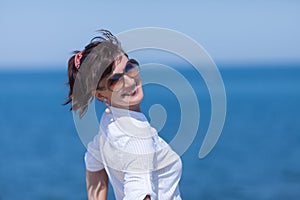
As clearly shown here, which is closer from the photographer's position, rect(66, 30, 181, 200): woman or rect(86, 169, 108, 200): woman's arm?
rect(66, 30, 181, 200): woman

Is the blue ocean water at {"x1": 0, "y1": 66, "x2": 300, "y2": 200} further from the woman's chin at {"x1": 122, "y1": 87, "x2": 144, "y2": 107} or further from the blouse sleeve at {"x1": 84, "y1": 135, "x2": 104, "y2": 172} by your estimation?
the woman's chin at {"x1": 122, "y1": 87, "x2": 144, "y2": 107}

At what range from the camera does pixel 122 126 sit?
2.01 m

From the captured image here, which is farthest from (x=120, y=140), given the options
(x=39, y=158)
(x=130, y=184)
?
(x=39, y=158)

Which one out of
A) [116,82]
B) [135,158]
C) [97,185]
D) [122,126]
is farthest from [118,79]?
[97,185]

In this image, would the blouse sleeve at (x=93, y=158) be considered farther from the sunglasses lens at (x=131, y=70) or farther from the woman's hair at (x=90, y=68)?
the sunglasses lens at (x=131, y=70)

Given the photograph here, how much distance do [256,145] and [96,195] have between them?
14647 mm

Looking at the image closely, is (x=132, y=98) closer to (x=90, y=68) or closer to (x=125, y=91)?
(x=125, y=91)

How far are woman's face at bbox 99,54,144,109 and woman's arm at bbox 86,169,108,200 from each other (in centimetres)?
29

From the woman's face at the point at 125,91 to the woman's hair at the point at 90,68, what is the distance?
0.02 metres

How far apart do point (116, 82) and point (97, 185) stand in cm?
40

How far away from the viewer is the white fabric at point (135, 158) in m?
1.96

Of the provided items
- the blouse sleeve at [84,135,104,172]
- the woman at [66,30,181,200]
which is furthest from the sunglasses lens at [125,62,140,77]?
the blouse sleeve at [84,135,104,172]

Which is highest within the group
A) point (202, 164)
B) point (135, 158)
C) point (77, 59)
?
point (77, 59)

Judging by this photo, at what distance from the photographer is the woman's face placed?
202cm
